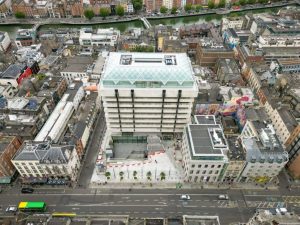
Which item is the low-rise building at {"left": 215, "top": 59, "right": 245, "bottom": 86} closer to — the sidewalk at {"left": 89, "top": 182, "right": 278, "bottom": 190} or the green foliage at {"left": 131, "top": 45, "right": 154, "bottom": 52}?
the green foliage at {"left": 131, "top": 45, "right": 154, "bottom": 52}

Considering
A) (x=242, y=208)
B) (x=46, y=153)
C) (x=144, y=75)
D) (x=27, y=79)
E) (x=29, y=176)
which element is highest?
(x=144, y=75)

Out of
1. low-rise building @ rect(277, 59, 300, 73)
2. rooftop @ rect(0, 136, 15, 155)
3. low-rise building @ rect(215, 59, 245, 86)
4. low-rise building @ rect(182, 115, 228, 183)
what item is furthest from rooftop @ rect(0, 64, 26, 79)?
low-rise building @ rect(277, 59, 300, 73)

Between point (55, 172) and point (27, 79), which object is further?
point (27, 79)

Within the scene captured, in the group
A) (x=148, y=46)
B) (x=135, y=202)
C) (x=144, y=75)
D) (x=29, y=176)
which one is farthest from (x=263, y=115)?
(x=29, y=176)

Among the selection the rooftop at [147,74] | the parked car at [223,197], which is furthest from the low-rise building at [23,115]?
the parked car at [223,197]

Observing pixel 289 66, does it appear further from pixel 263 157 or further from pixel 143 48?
pixel 143 48

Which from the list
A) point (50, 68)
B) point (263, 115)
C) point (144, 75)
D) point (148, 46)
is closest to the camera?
point (144, 75)

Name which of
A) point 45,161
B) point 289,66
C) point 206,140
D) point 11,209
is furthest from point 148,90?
point 289,66

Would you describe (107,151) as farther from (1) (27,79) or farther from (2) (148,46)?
(2) (148,46)

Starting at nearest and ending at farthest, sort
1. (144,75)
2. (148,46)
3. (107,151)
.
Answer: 1. (144,75)
2. (107,151)
3. (148,46)
